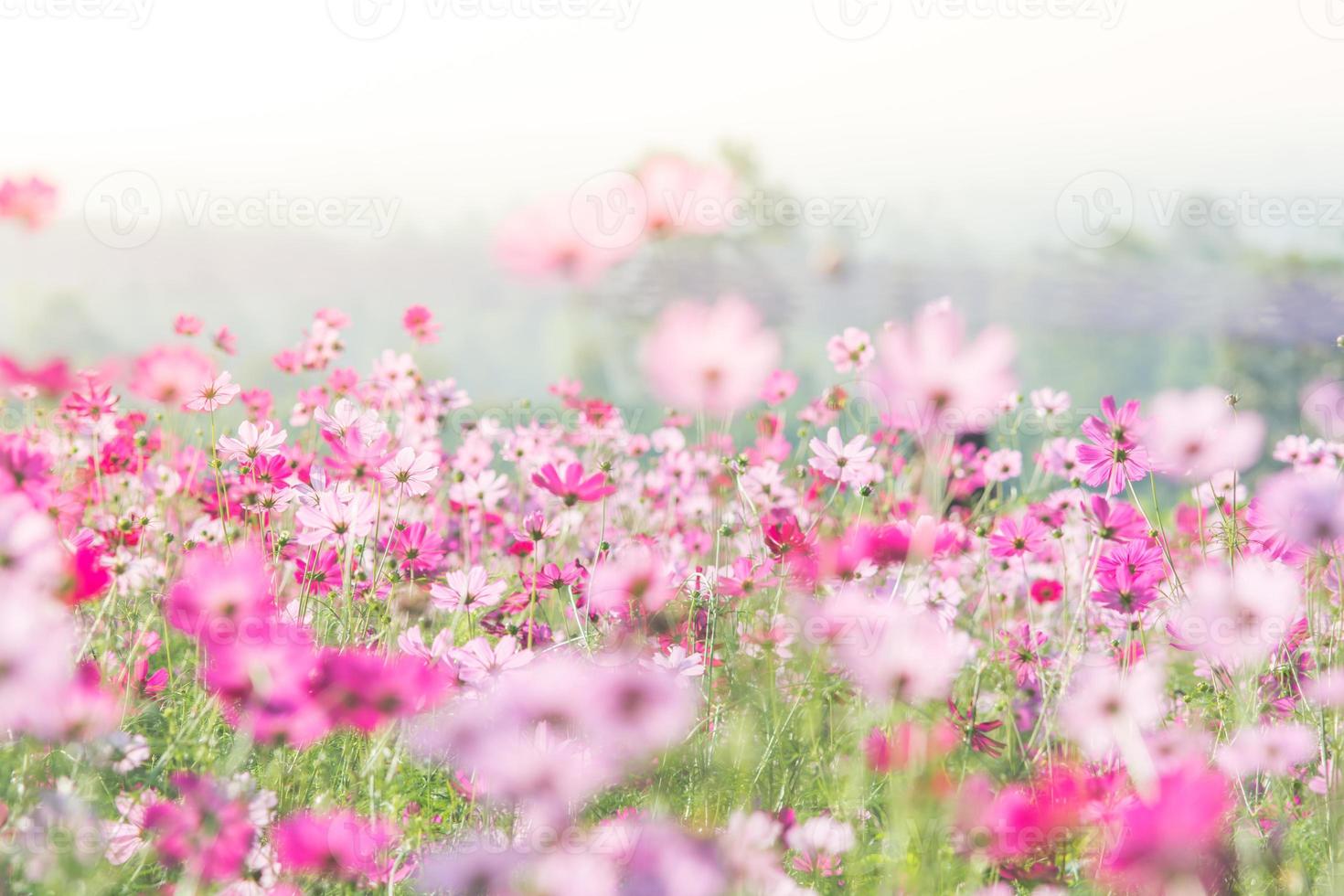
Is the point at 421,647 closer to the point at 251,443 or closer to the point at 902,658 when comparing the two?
the point at 251,443

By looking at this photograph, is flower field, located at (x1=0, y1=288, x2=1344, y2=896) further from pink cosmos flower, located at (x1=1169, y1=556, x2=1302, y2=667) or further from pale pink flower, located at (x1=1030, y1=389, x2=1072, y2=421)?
pale pink flower, located at (x1=1030, y1=389, x2=1072, y2=421)

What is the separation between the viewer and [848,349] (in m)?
1.78

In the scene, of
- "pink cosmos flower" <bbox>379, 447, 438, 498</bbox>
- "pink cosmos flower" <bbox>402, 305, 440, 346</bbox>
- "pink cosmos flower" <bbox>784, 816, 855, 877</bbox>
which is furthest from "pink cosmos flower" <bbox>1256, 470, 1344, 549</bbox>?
"pink cosmos flower" <bbox>402, 305, 440, 346</bbox>

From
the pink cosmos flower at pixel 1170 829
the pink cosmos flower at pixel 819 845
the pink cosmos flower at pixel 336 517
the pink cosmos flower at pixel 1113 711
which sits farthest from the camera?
the pink cosmos flower at pixel 336 517

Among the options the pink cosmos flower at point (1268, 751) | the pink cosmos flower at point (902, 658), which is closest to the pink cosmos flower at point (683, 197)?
the pink cosmos flower at point (902, 658)

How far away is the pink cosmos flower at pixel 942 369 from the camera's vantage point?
567 millimetres

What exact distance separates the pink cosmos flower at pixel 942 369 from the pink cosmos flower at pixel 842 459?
62cm

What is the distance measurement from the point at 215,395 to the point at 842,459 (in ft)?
2.55

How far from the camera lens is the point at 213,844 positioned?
625mm

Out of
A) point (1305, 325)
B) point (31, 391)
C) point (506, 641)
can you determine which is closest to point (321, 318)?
point (31, 391)

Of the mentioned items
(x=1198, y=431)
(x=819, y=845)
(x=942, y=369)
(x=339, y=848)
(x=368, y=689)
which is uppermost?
(x=942, y=369)

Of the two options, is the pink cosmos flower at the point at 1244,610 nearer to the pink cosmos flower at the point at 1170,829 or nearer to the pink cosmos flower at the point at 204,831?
the pink cosmos flower at the point at 1170,829

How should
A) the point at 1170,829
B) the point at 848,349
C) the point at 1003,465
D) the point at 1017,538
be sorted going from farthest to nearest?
the point at 1003,465 < the point at 848,349 < the point at 1017,538 < the point at 1170,829

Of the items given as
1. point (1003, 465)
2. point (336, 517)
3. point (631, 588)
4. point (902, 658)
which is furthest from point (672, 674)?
point (1003, 465)
